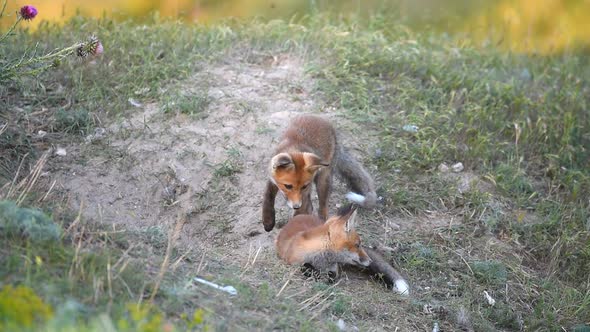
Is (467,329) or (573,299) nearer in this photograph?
(467,329)

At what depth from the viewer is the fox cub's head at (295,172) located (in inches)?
250

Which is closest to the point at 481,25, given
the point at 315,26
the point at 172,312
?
the point at 315,26

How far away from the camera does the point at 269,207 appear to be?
6676 mm

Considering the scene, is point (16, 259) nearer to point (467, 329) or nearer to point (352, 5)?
point (467, 329)

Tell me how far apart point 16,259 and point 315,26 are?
570 centimetres

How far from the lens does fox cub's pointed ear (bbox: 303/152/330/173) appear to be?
6352mm

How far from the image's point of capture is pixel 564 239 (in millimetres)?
7199

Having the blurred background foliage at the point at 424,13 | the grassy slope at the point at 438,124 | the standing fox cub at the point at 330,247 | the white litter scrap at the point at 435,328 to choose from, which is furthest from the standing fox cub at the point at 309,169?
the blurred background foliage at the point at 424,13

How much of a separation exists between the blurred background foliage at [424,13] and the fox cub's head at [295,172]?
365 centimetres

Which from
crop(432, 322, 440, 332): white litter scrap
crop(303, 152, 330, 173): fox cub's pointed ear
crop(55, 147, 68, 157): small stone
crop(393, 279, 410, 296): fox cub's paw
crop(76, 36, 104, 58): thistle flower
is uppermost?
crop(76, 36, 104, 58): thistle flower

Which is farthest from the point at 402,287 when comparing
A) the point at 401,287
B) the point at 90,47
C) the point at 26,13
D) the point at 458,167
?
the point at 26,13

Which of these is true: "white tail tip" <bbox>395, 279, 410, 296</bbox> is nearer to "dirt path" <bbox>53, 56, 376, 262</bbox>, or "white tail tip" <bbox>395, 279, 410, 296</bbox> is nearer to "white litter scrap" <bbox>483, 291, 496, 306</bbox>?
"white litter scrap" <bbox>483, 291, 496, 306</bbox>

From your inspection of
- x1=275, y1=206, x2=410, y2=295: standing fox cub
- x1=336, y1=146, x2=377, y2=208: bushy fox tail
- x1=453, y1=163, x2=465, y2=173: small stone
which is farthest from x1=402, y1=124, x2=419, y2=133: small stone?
x1=275, y1=206, x2=410, y2=295: standing fox cub

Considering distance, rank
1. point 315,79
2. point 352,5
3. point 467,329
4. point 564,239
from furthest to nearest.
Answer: point 352,5 < point 315,79 < point 564,239 < point 467,329
